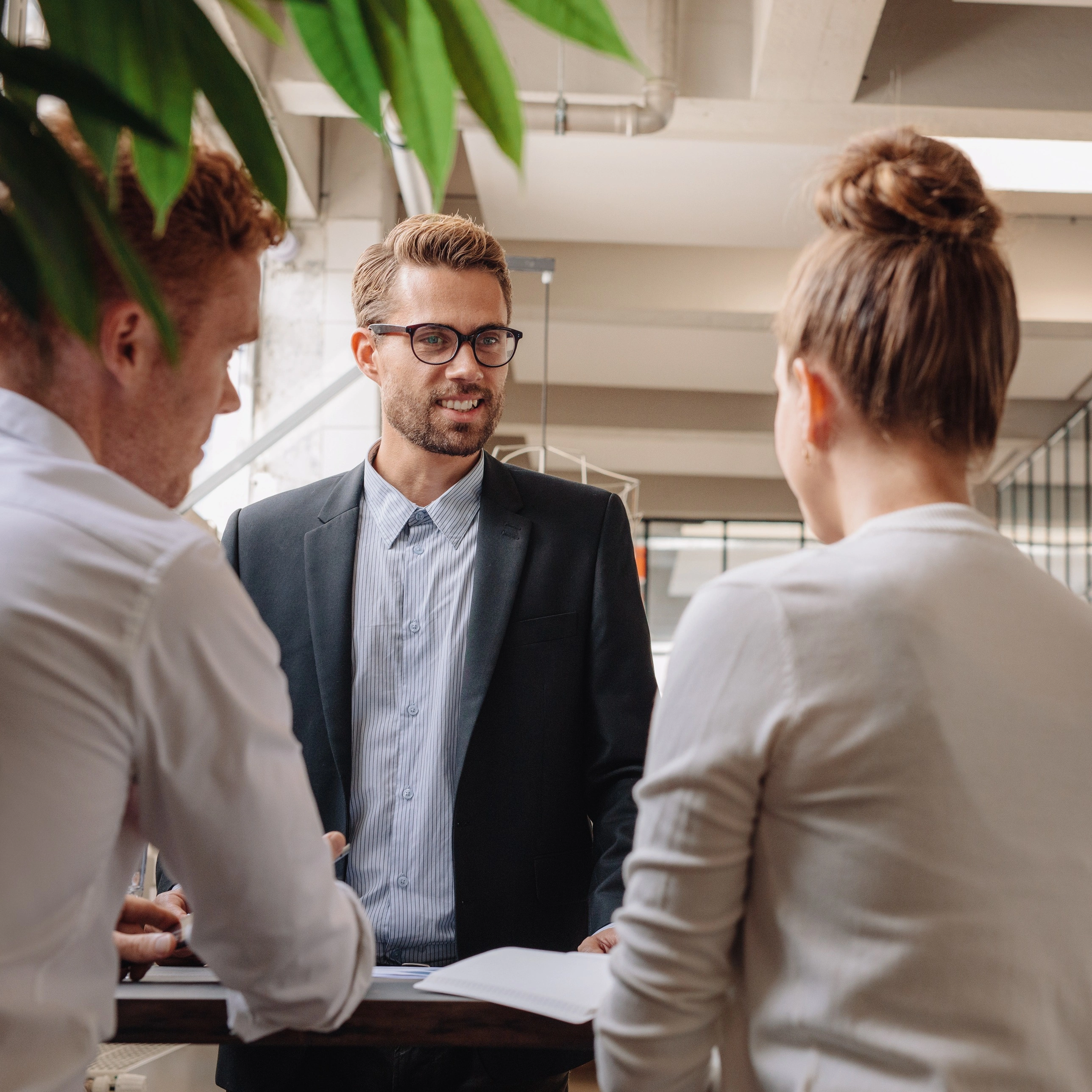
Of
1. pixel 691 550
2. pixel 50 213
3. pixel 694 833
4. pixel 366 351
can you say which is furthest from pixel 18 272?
pixel 691 550

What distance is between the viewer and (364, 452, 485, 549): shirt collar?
1.95m

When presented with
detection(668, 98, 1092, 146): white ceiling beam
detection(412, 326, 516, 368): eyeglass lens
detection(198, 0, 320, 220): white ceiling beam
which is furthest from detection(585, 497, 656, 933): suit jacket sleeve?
detection(668, 98, 1092, 146): white ceiling beam

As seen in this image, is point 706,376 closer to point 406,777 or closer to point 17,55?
point 406,777

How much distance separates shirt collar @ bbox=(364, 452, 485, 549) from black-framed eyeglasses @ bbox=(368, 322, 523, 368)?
0.21 m

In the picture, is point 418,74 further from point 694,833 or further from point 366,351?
point 366,351

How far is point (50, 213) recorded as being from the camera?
45 cm

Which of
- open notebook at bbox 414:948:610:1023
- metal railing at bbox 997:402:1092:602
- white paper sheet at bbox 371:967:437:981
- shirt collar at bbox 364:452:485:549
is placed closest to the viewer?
open notebook at bbox 414:948:610:1023

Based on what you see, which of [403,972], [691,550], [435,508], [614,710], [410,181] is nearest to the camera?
[403,972]

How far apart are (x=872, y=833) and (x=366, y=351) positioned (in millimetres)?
1620

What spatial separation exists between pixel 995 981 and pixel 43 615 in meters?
0.71

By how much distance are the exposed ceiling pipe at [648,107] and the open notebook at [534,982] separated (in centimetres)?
417

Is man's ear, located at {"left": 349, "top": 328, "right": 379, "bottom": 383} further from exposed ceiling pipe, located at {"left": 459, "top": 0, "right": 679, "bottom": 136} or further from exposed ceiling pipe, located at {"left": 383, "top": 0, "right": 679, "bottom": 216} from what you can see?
exposed ceiling pipe, located at {"left": 459, "top": 0, "right": 679, "bottom": 136}

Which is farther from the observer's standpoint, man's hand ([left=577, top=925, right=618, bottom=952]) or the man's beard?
the man's beard

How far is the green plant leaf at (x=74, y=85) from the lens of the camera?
0.43 m
